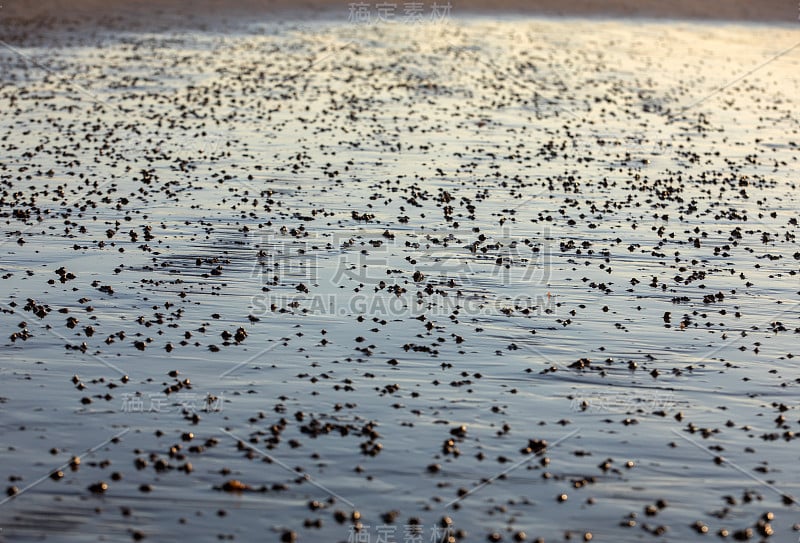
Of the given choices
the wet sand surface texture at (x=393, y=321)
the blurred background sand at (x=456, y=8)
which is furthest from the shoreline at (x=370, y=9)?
the wet sand surface texture at (x=393, y=321)

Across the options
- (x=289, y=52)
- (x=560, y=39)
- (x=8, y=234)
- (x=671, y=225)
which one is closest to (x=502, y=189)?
(x=671, y=225)

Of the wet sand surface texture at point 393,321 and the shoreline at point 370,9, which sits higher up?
the shoreline at point 370,9

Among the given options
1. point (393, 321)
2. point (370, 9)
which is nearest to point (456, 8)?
point (370, 9)

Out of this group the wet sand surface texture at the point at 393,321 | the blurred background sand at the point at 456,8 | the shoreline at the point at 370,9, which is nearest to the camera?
the wet sand surface texture at the point at 393,321

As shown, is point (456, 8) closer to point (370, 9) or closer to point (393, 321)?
point (370, 9)

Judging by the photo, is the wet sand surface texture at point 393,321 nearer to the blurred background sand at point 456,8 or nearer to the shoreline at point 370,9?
the shoreline at point 370,9

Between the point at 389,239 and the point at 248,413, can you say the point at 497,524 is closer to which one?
the point at 248,413

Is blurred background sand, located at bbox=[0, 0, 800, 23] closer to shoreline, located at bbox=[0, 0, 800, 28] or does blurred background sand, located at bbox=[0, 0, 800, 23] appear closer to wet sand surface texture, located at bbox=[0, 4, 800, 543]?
shoreline, located at bbox=[0, 0, 800, 28]
